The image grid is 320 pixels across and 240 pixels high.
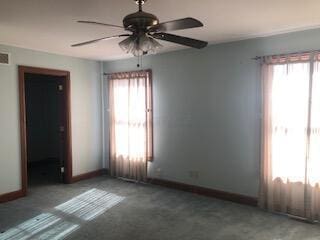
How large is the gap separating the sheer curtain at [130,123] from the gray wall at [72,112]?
1.35 feet

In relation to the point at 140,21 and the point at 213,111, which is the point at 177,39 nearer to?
the point at 140,21

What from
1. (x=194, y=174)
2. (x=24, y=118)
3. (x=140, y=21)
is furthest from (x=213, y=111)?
(x=24, y=118)

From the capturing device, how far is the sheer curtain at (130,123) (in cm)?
482

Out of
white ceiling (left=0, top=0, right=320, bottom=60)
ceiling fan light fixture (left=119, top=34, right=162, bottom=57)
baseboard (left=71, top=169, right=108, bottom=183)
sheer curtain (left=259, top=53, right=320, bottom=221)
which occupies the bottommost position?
baseboard (left=71, top=169, right=108, bottom=183)

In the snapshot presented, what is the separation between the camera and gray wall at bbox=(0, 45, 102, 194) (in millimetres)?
4062

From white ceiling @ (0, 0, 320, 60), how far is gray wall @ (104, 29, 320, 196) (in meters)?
0.26

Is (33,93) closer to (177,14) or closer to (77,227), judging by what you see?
(77,227)

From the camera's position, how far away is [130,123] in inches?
197

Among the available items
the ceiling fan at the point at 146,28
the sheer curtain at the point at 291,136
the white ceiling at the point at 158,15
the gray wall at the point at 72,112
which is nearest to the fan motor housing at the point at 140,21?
the ceiling fan at the point at 146,28

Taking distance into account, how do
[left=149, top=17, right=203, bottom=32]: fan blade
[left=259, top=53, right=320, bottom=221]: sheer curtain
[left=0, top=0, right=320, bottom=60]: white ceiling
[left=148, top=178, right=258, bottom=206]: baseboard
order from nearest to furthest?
1. [left=149, top=17, right=203, bottom=32]: fan blade
2. [left=0, top=0, right=320, bottom=60]: white ceiling
3. [left=259, top=53, right=320, bottom=221]: sheer curtain
4. [left=148, top=178, right=258, bottom=206]: baseboard

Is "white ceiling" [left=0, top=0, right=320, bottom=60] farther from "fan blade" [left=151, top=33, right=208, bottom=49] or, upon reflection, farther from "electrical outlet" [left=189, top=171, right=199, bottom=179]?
"electrical outlet" [left=189, top=171, right=199, bottom=179]

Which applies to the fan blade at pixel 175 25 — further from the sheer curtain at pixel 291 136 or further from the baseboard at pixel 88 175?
the baseboard at pixel 88 175

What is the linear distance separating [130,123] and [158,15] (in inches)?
101

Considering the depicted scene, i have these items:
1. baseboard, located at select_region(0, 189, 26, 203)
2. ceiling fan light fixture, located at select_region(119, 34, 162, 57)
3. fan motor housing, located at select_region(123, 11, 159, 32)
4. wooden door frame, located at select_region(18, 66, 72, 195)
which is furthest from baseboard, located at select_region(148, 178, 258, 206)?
fan motor housing, located at select_region(123, 11, 159, 32)
